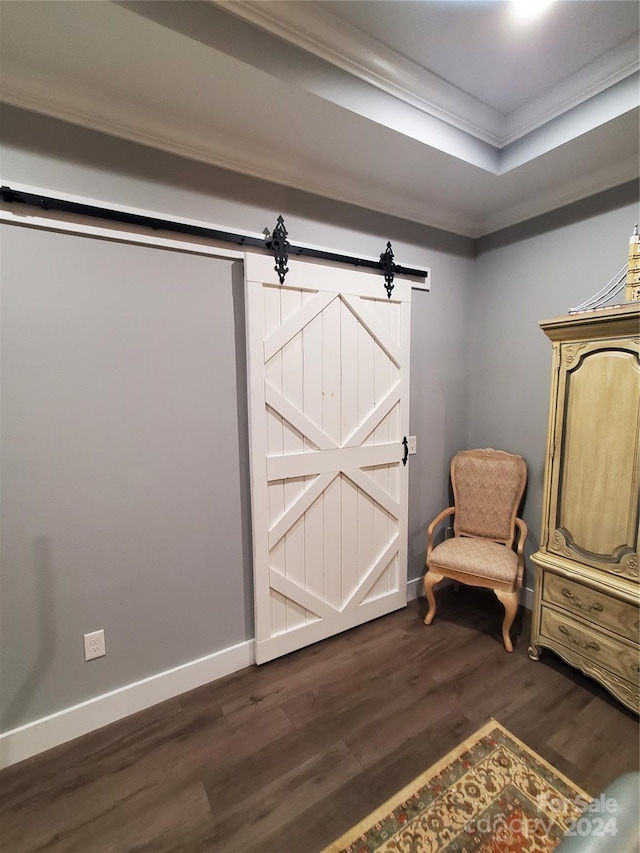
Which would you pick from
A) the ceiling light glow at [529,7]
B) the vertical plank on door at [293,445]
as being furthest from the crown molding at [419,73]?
the vertical plank on door at [293,445]

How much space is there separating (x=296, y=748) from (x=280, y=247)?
91.4 inches

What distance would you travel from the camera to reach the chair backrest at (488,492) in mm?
2447

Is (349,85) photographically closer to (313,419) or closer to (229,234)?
(229,234)

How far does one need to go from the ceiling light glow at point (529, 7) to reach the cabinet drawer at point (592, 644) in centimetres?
260

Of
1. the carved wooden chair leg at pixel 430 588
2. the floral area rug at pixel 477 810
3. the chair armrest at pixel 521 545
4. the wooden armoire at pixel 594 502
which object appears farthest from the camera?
the carved wooden chair leg at pixel 430 588

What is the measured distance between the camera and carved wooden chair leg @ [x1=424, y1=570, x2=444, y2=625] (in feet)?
7.61

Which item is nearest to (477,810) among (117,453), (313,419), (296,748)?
(296,748)

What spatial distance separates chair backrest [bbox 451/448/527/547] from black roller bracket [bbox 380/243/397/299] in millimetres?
1310

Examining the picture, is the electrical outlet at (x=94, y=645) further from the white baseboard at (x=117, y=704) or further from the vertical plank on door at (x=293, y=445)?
the vertical plank on door at (x=293, y=445)

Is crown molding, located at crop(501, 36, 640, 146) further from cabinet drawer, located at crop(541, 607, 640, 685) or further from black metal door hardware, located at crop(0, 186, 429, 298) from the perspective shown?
cabinet drawer, located at crop(541, 607, 640, 685)

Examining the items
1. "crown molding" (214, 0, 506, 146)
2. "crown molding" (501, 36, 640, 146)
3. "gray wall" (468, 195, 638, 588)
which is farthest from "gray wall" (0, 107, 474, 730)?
"gray wall" (468, 195, 638, 588)

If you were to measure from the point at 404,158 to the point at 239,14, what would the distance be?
96cm

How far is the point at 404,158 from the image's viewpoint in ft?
6.21

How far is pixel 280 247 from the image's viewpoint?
1884 millimetres
